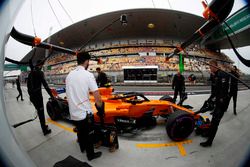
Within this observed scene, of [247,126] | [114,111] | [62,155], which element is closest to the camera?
[247,126]

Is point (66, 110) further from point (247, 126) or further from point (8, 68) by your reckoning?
point (247, 126)

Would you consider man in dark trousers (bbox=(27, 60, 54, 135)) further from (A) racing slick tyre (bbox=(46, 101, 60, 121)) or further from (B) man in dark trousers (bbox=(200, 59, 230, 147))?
(B) man in dark trousers (bbox=(200, 59, 230, 147))

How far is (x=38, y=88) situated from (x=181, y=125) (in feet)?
4.09

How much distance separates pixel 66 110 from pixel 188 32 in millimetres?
1249

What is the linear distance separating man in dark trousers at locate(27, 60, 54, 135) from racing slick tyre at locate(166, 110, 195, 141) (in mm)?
953

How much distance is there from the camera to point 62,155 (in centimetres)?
50

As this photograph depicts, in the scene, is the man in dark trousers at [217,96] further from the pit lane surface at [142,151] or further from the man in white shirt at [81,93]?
the man in white shirt at [81,93]

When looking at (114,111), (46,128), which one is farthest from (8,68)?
(114,111)

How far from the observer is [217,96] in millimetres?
760

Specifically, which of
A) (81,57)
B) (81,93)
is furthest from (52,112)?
(81,57)

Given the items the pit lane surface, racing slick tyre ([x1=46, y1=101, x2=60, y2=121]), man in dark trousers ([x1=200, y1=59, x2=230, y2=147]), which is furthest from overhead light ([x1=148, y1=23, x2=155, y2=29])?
racing slick tyre ([x1=46, y1=101, x2=60, y2=121])

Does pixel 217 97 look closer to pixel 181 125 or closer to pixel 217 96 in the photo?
pixel 217 96

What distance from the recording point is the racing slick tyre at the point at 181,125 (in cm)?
103

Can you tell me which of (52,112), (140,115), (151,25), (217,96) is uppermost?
(151,25)
